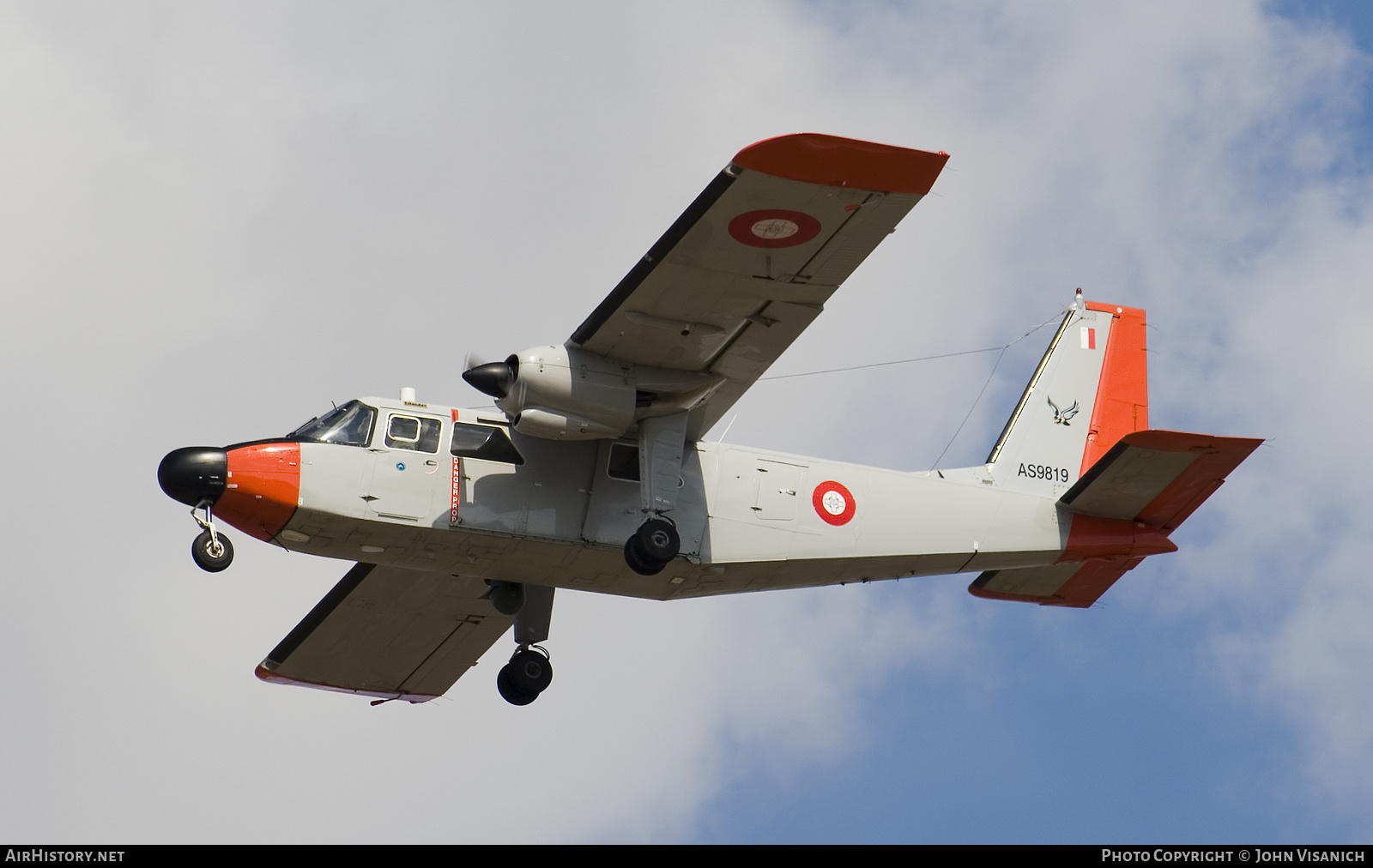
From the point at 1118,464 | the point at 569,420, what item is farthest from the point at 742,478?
the point at 1118,464

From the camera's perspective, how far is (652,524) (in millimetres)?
20688

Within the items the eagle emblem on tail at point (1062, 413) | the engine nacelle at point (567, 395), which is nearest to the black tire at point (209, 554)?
the engine nacelle at point (567, 395)

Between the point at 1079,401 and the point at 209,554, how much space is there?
38.3 feet

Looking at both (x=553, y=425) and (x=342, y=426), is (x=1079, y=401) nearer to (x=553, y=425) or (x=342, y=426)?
(x=553, y=425)

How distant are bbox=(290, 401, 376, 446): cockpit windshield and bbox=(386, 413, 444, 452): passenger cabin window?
0.23 meters

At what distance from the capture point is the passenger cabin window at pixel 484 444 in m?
20.9

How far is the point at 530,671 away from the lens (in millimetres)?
22547

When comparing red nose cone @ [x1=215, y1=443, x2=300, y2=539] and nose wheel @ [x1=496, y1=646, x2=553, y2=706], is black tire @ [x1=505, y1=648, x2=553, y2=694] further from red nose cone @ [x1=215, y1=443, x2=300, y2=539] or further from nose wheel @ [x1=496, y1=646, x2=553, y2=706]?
red nose cone @ [x1=215, y1=443, x2=300, y2=539]

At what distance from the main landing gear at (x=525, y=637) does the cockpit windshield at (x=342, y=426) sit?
2.64 metres

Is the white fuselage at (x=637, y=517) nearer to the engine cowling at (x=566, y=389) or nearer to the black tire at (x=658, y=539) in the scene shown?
the black tire at (x=658, y=539)

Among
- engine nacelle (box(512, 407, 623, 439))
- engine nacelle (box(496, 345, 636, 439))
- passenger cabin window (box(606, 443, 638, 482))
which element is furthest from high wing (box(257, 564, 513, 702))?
engine nacelle (box(496, 345, 636, 439))

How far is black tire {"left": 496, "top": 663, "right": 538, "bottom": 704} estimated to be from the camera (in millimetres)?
22500
